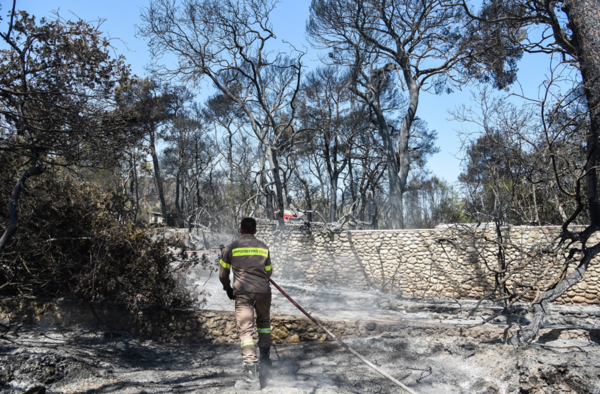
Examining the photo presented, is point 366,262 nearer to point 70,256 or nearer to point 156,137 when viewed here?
point 70,256

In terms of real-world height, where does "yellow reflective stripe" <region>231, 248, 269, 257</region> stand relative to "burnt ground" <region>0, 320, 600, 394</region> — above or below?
above

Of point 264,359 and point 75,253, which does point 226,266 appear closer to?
point 264,359

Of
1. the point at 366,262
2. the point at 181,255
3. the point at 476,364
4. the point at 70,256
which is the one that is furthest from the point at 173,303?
the point at 366,262

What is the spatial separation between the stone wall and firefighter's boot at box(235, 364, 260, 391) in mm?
7779

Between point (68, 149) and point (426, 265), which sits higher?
point (68, 149)

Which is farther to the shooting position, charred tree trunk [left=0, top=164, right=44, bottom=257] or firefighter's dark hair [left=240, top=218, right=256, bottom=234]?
firefighter's dark hair [left=240, top=218, right=256, bottom=234]

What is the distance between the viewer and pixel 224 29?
13.7 meters

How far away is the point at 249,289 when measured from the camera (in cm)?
402

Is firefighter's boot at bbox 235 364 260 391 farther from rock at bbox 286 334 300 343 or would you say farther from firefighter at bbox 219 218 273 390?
rock at bbox 286 334 300 343

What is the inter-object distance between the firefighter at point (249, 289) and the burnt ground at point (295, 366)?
15.4 inches

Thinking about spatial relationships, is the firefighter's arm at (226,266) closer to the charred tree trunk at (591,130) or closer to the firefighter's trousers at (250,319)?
the firefighter's trousers at (250,319)

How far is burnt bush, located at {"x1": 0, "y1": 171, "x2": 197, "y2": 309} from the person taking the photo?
5270 mm

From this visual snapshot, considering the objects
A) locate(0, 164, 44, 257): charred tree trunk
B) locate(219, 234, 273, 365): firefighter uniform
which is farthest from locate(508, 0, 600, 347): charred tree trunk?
locate(0, 164, 44, 257): charred tree trunk

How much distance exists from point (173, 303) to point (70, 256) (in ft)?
5.58
